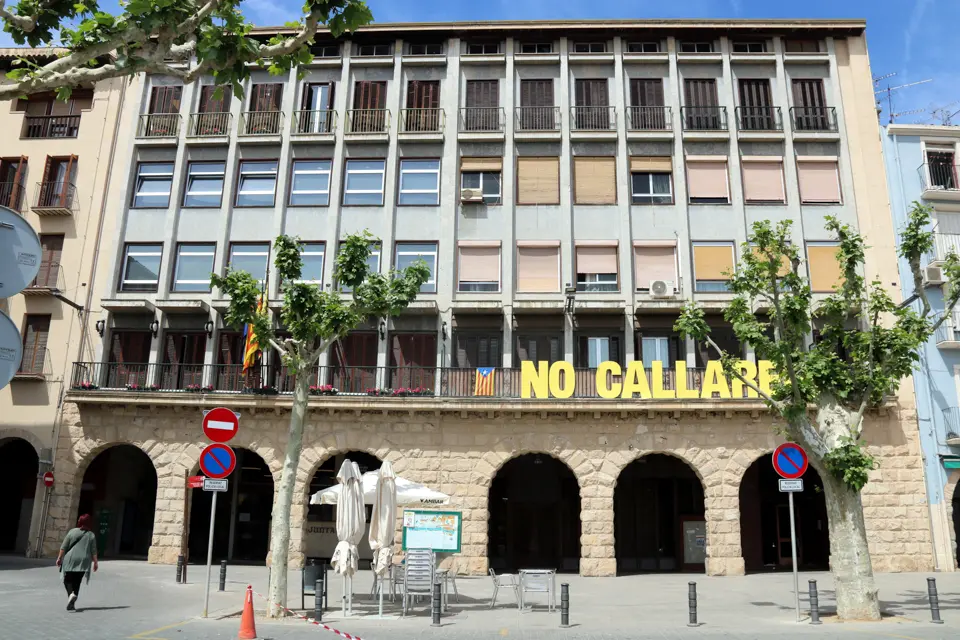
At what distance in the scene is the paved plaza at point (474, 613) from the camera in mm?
12023

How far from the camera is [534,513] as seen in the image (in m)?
27.3

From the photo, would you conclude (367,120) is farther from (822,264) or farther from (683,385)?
(822,264)

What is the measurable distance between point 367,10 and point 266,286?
18.2 meters

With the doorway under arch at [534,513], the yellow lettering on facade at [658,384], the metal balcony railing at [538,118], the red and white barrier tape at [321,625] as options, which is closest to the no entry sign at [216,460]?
the red and white barrier tape at [321,625]

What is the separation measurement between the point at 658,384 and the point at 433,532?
1058 centimetres

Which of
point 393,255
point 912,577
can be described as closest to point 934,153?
point 912,577

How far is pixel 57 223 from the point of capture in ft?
90.4

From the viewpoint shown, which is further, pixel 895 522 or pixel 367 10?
pixel 895 522

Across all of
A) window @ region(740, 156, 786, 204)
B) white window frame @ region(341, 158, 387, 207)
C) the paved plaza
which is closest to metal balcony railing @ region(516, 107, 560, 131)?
white window frame @ region(341, 158, 387, 207)

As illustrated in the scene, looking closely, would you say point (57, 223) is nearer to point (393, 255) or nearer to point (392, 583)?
point (393, 255)

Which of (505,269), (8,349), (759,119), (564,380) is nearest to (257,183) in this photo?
(505,269)

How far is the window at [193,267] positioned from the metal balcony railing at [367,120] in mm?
6479

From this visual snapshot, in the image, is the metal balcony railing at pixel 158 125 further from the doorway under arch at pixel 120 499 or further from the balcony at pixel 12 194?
the doorway under arch at pixel 120 499

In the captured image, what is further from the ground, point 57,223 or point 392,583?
point 57,223
